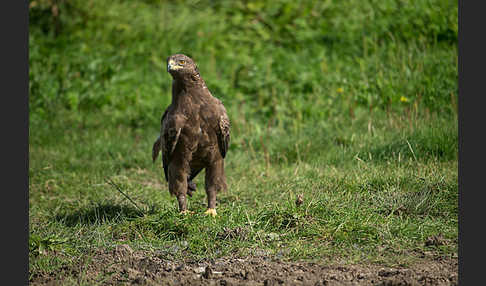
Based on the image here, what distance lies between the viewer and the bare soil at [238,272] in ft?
12.2

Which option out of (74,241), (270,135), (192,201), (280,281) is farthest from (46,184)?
(280,281)

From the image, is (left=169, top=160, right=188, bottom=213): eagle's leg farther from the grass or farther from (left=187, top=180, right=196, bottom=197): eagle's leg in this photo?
(left=187, top=180, right=196, bottom=197): eagle's leg

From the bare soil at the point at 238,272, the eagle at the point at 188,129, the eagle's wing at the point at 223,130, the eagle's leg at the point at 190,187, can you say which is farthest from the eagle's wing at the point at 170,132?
the bare soil at the point at 238,272

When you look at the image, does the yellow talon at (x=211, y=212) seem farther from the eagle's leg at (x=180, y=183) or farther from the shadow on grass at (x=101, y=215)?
the shadow on grass at (x=101, y=215)

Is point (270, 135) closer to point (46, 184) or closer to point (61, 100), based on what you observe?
point (46, 184)

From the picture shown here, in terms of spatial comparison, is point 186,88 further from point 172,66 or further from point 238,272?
point 238,272

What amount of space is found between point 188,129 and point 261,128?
300cm

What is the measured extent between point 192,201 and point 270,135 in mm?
1934

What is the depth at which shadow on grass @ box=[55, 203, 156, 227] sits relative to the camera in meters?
5.07

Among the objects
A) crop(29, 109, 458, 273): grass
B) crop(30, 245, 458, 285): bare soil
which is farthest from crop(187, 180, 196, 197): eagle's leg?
crop(30, 245, 458, 285): bare soil

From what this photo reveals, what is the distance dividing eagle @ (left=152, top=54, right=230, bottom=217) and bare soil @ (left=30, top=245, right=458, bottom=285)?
0.92m

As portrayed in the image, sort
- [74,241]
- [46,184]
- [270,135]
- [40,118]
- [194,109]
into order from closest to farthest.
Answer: [74,241] < [194,109] < [46,184] < [270,135] < [40,118]

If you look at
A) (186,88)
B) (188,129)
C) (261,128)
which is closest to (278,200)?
(188,129)

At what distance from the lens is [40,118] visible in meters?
8.57
